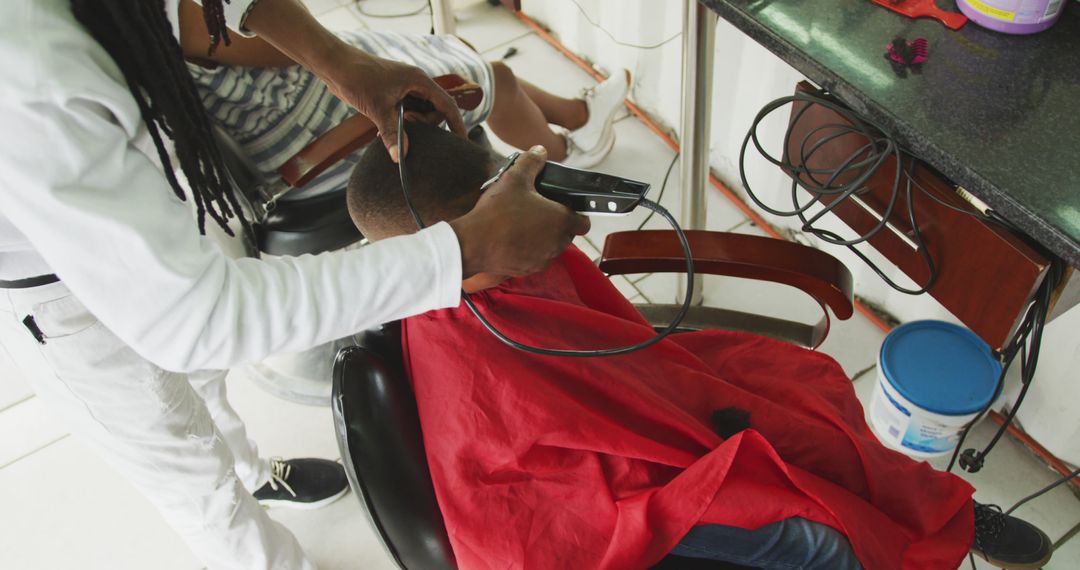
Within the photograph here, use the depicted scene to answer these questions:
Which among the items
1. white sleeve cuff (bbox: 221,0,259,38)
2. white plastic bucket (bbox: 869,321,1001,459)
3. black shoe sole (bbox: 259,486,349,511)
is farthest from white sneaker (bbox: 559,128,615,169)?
white sleeve cuff (bbox: 221,0,259,38)

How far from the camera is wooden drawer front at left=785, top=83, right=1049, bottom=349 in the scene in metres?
0.99

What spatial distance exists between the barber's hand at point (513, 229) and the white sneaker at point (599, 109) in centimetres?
138

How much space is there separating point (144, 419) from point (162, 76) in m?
0.51

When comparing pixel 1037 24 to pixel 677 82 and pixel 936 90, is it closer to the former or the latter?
pixel 936 90

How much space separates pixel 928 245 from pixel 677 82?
125 cm

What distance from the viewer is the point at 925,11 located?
111 centimetres

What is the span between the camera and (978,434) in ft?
5.49

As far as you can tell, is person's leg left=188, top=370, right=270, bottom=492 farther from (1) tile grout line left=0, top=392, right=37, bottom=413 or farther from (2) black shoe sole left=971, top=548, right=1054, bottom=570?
(2) black shoe sole left=971, top=548, right=1054, bottom=570

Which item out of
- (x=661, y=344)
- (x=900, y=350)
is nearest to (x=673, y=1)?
(x=900, y=350)

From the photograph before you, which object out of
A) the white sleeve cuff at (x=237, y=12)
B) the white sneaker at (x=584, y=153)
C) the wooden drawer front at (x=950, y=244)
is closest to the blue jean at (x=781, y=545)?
the wooden drawer front at (x=950, y=244)

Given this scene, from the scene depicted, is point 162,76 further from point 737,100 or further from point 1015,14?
point 737,100

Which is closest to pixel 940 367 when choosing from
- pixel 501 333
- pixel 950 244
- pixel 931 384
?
pixel 931 384

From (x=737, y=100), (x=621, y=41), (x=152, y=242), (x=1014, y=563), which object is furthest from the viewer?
(x=621, y=41)

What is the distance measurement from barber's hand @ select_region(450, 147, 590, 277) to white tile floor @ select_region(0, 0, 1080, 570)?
38.7 inches
